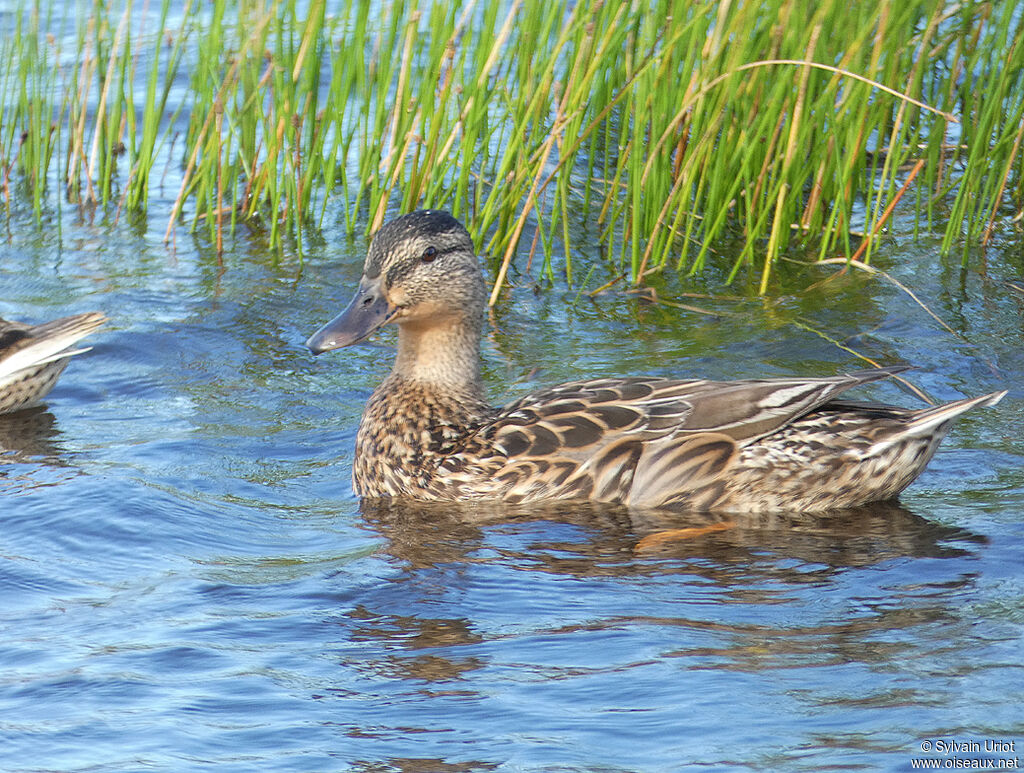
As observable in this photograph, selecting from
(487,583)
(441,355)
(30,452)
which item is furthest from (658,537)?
(30,452)

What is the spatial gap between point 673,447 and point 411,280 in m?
1.47

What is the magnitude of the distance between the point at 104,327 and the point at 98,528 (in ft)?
9.76

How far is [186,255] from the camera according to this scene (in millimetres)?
9961

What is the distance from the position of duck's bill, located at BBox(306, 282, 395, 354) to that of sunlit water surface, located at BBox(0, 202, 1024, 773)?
2.26 ft

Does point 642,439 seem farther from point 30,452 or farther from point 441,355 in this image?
point 30,452

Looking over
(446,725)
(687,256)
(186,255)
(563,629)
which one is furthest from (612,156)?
(446,725)

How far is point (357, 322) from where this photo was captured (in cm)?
666

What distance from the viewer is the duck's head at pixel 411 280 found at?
6.70 meters

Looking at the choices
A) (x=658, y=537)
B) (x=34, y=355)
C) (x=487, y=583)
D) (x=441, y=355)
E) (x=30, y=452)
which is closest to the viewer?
(x=487, y=583)

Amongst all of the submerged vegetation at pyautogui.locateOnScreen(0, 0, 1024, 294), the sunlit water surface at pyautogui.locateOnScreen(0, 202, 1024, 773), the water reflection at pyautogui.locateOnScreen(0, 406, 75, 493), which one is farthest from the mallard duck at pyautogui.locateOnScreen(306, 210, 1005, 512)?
the submerged vegetation at pyautogui.locateOnScreen(0, 0, 1024, 294)

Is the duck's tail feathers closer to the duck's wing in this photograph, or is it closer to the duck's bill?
the duck's bill

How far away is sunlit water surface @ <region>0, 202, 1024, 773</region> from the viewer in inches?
165

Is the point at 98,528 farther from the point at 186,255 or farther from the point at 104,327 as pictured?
the point at 186,255

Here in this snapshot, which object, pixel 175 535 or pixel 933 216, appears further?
pixel 933 216
